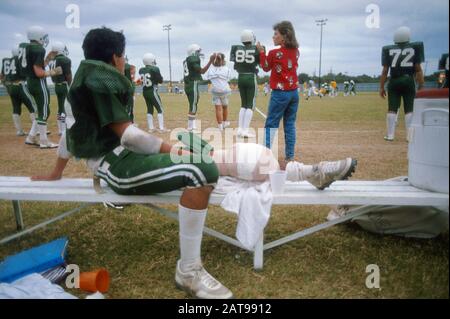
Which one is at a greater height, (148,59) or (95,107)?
(148,59)

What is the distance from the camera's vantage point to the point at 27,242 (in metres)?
2.58

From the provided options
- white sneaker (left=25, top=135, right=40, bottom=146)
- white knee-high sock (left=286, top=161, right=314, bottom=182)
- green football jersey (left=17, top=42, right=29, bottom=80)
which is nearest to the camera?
white knee-high sock (left=286, top=161, right=314, bottom=182)

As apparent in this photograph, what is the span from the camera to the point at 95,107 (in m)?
1.91

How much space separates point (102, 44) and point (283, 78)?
9.04ft

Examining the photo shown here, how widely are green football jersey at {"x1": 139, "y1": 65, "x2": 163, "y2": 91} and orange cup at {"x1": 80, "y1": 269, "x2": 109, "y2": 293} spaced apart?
7060 mm

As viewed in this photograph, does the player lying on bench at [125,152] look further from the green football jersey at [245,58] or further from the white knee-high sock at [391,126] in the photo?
the white knee-high sock at [391,126]

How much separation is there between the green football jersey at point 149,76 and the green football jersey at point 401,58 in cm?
498

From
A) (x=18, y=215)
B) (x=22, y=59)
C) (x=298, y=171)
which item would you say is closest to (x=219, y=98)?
(x=22, y=59)

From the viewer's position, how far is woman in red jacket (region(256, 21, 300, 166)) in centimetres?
427

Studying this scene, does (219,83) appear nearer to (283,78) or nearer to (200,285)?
(283,78)

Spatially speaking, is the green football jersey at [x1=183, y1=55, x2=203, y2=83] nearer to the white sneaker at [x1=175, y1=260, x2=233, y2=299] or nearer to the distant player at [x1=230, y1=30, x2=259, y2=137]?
the distant player at [x1=230, y1=30, x2=259, y2=137]

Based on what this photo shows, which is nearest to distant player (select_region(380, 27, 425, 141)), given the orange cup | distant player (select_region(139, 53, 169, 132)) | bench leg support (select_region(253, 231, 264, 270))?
bench leg support (select_region(253, 231, 264, 270))

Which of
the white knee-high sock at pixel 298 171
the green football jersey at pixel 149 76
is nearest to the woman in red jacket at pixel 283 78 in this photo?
the white knee-high sock at pixel 298 171

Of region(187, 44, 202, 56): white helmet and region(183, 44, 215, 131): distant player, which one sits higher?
region(187, 44, 202, 56): white helmet
